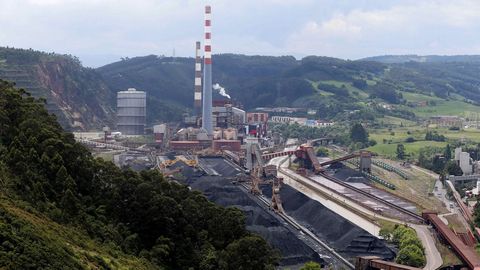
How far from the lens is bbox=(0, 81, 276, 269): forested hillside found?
18.9m

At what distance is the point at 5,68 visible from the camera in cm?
7356

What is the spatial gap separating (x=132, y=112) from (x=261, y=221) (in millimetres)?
41800

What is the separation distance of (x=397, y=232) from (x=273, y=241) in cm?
575

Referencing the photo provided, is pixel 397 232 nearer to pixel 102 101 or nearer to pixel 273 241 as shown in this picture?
pixel 273 241

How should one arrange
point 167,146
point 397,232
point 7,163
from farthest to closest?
point 167,146
point 397,232
point 7,163

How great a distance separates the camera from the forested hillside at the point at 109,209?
18.9m

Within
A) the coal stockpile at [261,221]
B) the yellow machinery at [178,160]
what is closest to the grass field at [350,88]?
the yellow machinery at [178,160]

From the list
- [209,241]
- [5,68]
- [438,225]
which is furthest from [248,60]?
[209,241]

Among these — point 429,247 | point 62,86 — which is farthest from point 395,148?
point 429,247

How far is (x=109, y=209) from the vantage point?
21.7 metres

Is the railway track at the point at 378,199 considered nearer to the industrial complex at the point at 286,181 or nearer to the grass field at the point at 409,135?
the industrial complex at the point at 286,181

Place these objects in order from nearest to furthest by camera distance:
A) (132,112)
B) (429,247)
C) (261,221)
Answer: (429,247) < (261,221) < (132,112)

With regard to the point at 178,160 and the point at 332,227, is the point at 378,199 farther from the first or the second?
the point at 178,160

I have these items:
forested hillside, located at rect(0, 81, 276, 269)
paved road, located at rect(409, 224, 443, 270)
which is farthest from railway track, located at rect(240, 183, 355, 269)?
forested hillside, located at rect(0, 81, 276, 269)
